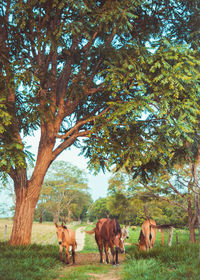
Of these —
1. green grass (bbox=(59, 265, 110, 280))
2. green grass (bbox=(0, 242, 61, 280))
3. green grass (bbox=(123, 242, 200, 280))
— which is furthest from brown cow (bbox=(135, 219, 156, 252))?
green grass (bbox=(0, 242, 61, 280))

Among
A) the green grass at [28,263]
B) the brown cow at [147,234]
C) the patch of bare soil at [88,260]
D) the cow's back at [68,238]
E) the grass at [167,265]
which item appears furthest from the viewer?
the patch of bare soil at [88,260]

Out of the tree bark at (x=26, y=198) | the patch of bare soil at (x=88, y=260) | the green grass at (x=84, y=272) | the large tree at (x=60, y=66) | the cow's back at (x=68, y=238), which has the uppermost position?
the large tree at (x=60, y=66)

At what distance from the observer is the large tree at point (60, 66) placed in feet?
32.8

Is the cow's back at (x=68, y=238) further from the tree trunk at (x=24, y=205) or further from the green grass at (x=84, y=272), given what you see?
the tree trunk at (x=24, y=205)

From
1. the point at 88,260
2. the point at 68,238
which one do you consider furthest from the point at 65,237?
the point at 88,260

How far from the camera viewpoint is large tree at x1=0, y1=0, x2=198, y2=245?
9.99 m

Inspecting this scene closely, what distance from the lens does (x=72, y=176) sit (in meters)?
53.4

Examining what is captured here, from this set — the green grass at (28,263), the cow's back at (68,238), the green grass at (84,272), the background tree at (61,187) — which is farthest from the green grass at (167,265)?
the background tree at (61,187)

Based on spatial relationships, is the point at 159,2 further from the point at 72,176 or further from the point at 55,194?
the point at 55,194

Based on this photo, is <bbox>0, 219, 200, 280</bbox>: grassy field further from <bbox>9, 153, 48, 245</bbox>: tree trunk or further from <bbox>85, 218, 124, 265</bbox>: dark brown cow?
<bbox>9, 153, 48, 245</bbox>: tree trunk

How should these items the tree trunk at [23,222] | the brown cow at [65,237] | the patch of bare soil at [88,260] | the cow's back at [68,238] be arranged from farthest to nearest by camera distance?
the tree trunk at [23,222], the patch of bare soil at [88,260], the cow's back at [68,238], the brown cow at [65,237]

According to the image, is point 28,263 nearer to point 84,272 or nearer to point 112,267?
point 84,272

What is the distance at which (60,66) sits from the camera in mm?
14625

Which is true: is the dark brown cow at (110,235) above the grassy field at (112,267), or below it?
above
